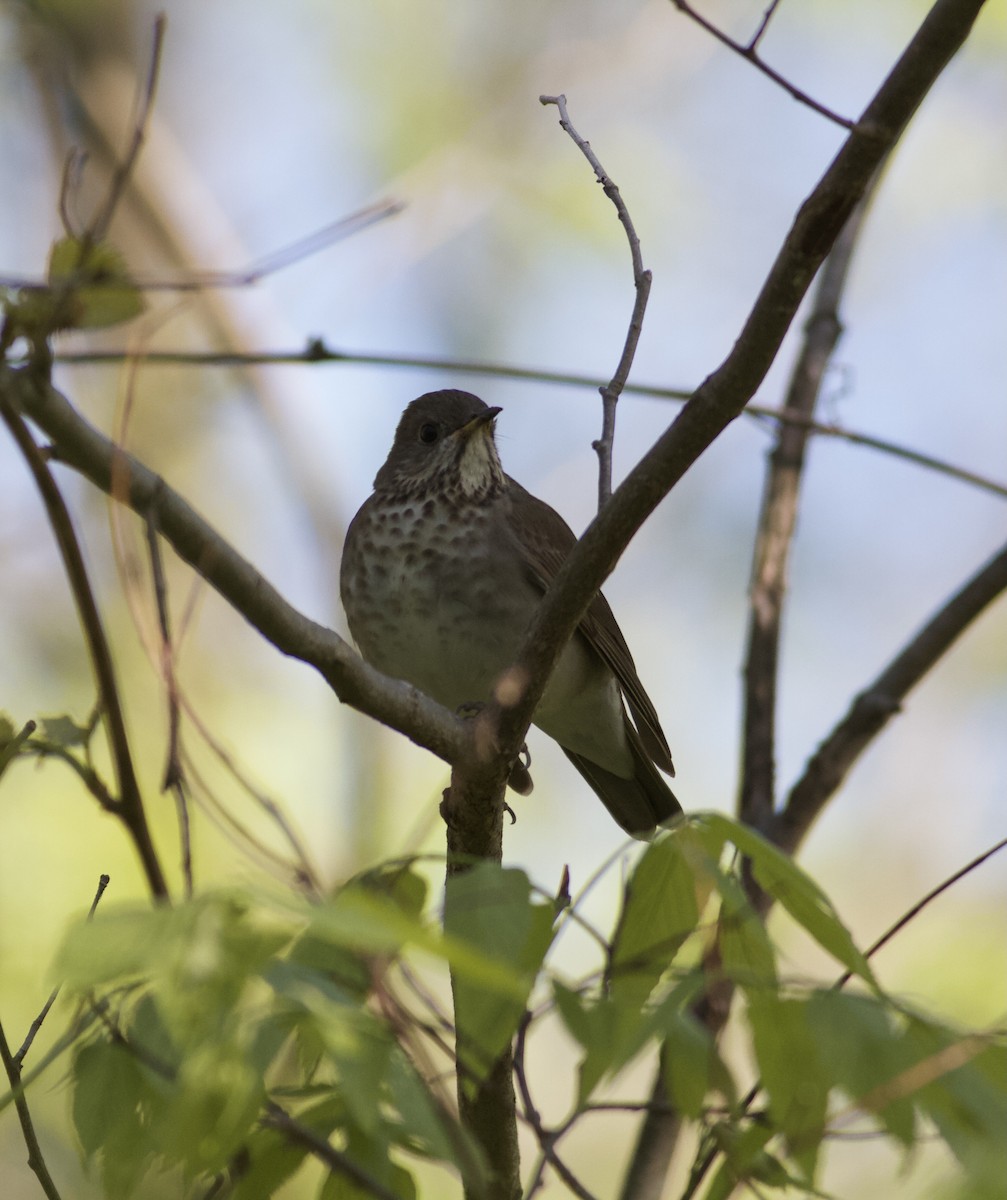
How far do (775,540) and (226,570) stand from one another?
3625 mm

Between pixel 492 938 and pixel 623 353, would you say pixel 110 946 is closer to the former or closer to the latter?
pixel 492 938

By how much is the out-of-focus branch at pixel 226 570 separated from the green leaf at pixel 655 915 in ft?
2.64

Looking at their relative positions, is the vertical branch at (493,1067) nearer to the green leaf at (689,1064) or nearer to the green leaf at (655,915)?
the green leaf at (655,915)

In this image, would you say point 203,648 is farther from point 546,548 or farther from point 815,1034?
point 815,1034

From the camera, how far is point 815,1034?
1.80 metres

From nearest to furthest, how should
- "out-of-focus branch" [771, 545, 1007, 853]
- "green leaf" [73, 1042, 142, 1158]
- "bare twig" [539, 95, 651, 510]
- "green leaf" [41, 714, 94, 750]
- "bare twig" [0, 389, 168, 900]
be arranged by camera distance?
"bare twig" [0, 389, 168, 900], "green leaf" [73, 1042, 142, 1158], "green leaf" [41, 714, 94, 750], "bare twig" [539, 95, 651, 510], "out-of-focus branch" [771, 545, 1007, 853]

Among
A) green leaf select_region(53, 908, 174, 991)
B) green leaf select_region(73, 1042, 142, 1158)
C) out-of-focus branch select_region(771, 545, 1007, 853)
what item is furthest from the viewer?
out-of-focus branch select_region(771, 545, 1007, 853)

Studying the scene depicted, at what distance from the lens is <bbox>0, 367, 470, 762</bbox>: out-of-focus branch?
2.00 meters

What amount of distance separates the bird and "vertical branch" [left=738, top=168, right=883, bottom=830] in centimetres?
39

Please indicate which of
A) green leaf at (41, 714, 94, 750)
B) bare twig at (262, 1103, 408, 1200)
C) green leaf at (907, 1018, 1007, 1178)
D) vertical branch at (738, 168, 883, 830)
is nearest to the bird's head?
vertical branch at (738, 168, 883, 830)

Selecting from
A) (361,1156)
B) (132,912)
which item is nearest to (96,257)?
(132,912)

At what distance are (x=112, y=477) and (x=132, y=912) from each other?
74cm

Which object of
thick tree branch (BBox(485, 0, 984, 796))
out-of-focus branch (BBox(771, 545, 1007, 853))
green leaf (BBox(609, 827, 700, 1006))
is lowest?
green leaf (BBox(609, 827, 700, 1006))

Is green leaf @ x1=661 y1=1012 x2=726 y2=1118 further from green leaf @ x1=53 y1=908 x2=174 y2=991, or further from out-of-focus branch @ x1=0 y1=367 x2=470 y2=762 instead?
out-of-focus branch @ x1=0 y1=367 x2=470 y2=762
